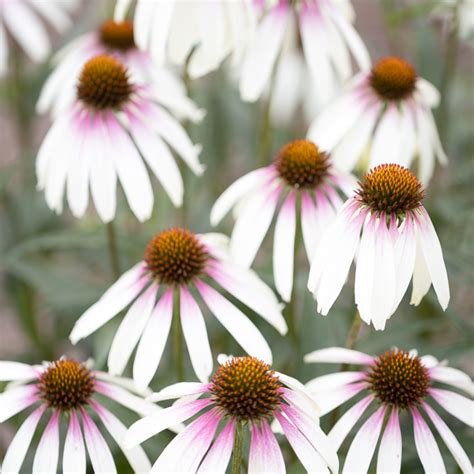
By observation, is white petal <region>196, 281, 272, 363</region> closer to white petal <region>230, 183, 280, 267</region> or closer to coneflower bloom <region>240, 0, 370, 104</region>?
white petal <region>230, 183, 280, 267</region>

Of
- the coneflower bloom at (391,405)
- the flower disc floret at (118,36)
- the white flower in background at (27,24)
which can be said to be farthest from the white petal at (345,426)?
the white flower in background at (27,24)

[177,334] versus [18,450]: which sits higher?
[177,334]

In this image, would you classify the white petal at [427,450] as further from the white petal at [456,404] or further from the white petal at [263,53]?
the white petal at [263,53]

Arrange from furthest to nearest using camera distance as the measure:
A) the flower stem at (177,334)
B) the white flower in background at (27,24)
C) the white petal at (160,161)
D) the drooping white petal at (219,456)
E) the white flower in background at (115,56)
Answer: the white flower in background at (27,24), the white flower in background at (115,56), the white petal at (160,161), the flower stem at (177,334), the drooping white petal at (219,456)

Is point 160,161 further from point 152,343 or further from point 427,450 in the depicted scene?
point 427,450

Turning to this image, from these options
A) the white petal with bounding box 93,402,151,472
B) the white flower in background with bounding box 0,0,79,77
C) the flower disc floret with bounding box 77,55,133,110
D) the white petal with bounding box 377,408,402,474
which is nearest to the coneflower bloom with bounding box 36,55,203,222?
the flower disc floret with bounding box 77,55,133,110

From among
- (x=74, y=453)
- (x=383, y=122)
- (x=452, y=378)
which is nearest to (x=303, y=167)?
(x=383, y=122)
